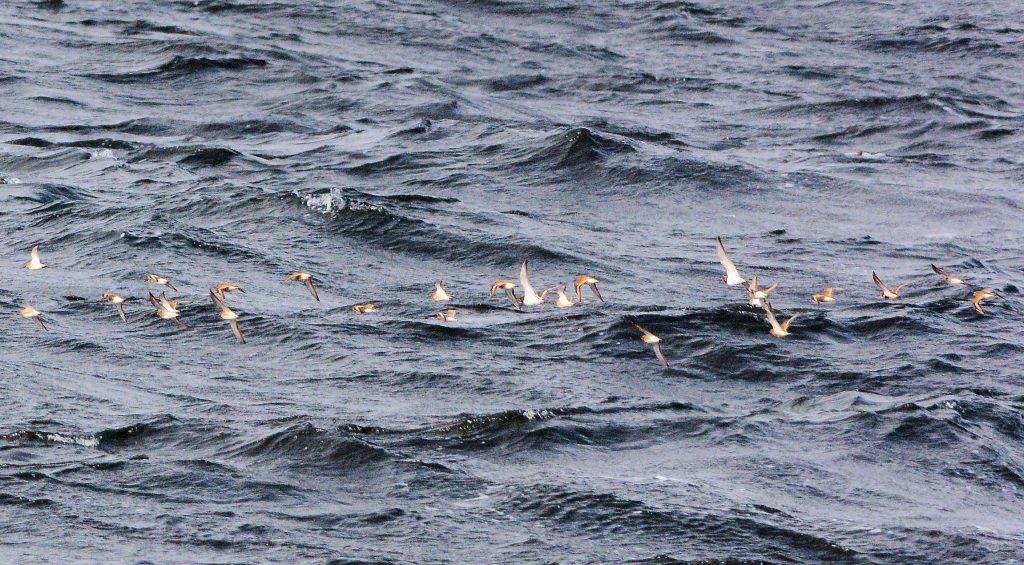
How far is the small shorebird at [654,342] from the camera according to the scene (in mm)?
19672

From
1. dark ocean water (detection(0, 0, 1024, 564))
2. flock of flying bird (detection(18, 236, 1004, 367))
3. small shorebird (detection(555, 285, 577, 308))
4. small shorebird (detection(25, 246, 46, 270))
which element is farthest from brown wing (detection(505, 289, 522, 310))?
small shorebird (detection(25, 246, 46, 270))

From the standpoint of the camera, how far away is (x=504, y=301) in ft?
73.0

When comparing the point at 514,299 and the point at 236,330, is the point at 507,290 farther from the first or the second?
the point at 236,330

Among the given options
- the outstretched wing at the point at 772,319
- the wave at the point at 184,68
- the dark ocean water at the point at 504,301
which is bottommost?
the wave at the point at 184,68

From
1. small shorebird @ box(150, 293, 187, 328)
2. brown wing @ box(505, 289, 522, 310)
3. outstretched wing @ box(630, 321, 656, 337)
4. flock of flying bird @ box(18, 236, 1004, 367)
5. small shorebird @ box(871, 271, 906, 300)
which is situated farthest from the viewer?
small shorebird @ box(871, 271, 906, 300)

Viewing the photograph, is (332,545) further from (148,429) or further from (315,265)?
(315,265)

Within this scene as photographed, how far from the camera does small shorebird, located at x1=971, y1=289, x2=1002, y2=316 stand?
69.4ft

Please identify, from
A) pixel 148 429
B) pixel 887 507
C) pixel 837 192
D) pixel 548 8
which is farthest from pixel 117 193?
pixel 548 8

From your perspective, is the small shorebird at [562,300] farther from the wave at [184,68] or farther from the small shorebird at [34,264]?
the wave at [184,68]

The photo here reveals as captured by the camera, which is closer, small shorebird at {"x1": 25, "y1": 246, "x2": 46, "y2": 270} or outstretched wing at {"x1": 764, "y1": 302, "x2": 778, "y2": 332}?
outstretched wing at {"x1": 764, "y1": 302, "x2": 778, "y2": 332}

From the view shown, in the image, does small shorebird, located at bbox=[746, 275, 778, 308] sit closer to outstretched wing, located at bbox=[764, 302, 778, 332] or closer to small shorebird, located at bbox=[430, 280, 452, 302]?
outstretched wing, located at bbox=[764, 302, 778, 332]

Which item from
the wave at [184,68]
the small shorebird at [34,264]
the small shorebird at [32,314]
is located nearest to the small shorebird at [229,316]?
the small shorebird at [32,314]

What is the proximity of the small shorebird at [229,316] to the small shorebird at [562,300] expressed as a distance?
4.37m

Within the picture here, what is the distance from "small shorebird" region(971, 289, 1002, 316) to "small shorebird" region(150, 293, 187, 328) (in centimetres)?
1094
